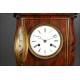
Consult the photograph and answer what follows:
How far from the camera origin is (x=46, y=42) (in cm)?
190

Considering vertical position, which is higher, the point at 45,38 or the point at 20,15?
the point at 20,15

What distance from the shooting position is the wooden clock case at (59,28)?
1.89 meters

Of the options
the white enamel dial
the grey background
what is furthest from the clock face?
the grey background

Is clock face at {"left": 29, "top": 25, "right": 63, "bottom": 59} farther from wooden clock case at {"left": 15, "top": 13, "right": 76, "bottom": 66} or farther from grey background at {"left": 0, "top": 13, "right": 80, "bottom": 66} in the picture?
grey background at {"left": 0, "top": 13, "right": 80, "bottom": 66}

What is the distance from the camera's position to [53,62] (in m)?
1.90

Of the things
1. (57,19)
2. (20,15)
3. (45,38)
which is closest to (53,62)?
(45,38)

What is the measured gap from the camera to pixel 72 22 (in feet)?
6.23

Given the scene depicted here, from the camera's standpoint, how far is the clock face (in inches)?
74.7

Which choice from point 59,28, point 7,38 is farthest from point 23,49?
point 59,28

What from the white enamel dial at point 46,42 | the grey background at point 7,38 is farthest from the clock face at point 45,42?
the grey background at point 7,38
